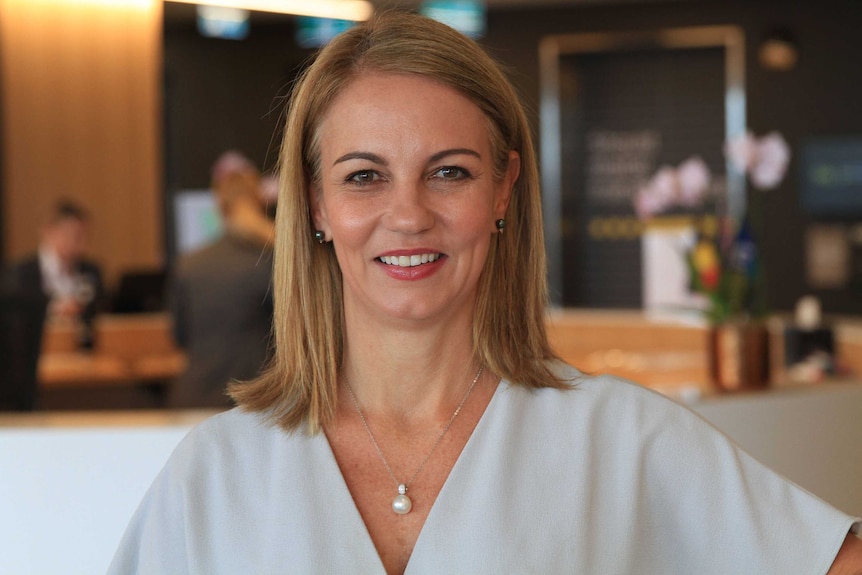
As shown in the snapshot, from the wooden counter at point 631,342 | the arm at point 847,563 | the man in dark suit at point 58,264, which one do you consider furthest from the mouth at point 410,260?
the man in dark suit at point 58,264

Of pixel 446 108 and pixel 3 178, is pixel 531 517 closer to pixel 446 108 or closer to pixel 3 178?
pixel 446 108

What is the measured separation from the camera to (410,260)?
1.44m

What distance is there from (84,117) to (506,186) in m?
7.89

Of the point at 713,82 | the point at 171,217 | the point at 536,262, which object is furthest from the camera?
the point at 171,217

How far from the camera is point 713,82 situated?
948 centimetres

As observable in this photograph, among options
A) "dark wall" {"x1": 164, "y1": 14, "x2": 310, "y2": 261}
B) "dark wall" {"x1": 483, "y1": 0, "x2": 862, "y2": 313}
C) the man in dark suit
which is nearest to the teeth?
the man in dark suit

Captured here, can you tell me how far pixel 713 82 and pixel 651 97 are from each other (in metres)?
0.53

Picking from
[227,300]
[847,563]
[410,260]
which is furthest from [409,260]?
[227,300]

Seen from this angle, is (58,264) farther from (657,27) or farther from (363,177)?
(363,177)

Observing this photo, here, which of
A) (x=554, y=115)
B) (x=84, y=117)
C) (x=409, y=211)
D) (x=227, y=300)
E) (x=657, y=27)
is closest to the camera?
(x=409, y=211)

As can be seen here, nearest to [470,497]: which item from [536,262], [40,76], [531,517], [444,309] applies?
[531,517]

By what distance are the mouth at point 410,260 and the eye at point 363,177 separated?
0.32 feet

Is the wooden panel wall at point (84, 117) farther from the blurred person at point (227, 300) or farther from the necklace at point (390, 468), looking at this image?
the necklace at point (390, 468)

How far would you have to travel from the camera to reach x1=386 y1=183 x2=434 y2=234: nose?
1.41 m
